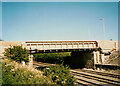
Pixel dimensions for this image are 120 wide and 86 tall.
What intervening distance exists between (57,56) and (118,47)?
67.5 feet

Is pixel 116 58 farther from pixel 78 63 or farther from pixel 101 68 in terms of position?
pixel 78 63

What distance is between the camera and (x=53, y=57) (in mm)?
Result: 42125

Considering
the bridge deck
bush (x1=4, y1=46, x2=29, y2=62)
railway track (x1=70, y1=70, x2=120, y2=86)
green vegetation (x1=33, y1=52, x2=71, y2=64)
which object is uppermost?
the bridge deck

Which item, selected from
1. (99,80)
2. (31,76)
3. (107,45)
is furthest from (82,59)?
(31,76)

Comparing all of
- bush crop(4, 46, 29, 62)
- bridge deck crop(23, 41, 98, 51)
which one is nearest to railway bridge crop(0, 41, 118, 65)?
bridge deck crop(23, 41, 98, 51)

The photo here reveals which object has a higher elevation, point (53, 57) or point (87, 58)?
point (87, 58)

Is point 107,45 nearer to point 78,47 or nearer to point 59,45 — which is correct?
point 78,47

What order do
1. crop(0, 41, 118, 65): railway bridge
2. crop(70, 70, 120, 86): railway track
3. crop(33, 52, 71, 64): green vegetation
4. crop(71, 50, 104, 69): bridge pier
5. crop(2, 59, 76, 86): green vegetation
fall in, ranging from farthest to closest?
crop(33, 52, 71, 64): green vegetation < crop(71, 50, 104, 69): bridge pier < crop(0, 41, 118, 65): railway bridge < crop(70, 70, 120, 86): railway track < crop(2, 59, 76, 86): green vegetation

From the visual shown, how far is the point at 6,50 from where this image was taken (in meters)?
17.3

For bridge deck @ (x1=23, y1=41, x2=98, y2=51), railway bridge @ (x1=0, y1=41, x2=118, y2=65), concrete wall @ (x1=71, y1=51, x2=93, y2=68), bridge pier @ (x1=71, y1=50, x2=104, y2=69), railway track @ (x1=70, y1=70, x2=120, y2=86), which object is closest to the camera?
railway track @ (x1=70, y1=70, x2=120, y2=86)

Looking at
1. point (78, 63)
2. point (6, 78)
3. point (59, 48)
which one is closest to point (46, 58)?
point (78, 63)

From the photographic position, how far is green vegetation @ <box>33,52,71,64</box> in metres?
40.1

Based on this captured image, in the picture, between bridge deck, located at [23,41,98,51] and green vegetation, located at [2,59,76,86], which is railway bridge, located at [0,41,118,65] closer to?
bridge deck, located at [23,41,98,51]

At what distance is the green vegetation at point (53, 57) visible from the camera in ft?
132
